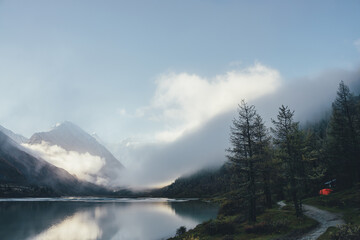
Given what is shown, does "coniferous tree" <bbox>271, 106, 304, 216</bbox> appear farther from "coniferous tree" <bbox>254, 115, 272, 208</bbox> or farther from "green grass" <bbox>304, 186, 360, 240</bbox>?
"green grass" <bbox>304, 186, 360, 240</bbox>

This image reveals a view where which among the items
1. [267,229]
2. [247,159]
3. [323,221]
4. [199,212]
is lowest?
[199,212]

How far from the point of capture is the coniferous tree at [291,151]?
3107cm

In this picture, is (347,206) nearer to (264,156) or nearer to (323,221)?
(323,221)

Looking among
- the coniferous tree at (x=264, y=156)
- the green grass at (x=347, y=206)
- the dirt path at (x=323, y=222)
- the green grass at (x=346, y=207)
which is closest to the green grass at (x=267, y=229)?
the dirt path at (x=323, y=222)

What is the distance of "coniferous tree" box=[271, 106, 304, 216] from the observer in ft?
102

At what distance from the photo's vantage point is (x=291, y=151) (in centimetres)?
3247

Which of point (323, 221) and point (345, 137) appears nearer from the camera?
point (323, 221)

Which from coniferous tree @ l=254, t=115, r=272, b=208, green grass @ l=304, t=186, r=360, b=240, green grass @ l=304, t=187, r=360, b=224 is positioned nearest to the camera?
green grass @ l=304, t=186, r=360, b=240

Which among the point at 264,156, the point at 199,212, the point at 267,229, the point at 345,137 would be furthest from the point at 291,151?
the point at 199,212

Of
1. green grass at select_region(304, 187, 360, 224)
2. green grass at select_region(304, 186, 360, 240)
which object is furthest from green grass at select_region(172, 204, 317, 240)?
Result: green grass at select_region(304, 187, 360, 224)

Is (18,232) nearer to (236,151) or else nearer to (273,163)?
(236,151)

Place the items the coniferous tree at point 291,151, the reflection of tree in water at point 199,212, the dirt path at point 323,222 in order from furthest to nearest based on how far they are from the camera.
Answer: the reflection of tree in water at point 199,212 < the coniferous tree at point 291,151 < the dirt path at point 323,222

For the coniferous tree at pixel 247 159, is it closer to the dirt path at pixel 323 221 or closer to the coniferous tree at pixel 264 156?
the coniferous tree at pixel 264 156

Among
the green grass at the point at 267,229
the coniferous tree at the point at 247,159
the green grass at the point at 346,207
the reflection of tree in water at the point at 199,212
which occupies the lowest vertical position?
the reflection of tree in water at the point at 199,212
